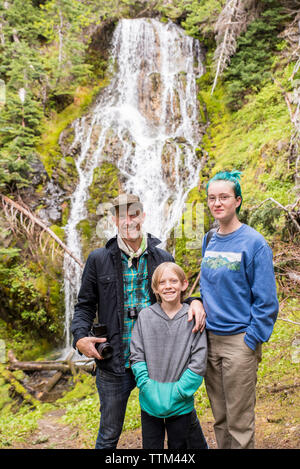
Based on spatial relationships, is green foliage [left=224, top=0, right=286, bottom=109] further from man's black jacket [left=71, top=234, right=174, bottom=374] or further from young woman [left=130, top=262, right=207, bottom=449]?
young woman [left=130, top=262, right=207, bottom=449]

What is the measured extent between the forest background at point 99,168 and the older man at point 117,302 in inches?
69.8

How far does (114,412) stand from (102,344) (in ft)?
1.72

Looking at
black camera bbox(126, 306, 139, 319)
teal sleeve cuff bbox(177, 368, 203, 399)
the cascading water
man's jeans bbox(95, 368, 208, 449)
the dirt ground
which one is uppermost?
the cascading water

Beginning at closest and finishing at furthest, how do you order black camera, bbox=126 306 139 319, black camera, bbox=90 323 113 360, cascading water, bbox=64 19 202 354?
black camera, bbox=90 323 113 360
black camera, bbox=126 306 139 319
cascading water, bbox=64 19 202 354

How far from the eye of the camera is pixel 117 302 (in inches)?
97.8

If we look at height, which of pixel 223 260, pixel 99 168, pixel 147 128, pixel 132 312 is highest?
pixel 147 128

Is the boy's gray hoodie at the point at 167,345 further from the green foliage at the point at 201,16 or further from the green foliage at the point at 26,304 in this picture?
the green foliage at the point at 201,16

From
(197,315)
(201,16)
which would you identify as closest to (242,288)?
(197,315)

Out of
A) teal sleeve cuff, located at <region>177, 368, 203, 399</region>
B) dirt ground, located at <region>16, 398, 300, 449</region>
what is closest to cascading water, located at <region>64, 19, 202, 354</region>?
dirt ground, located at <region>16, 398, 300, 449</region>

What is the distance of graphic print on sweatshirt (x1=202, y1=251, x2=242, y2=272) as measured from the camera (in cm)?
215

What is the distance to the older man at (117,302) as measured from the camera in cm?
242

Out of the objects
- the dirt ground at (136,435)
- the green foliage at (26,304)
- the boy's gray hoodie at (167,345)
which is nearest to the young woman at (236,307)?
the boy's gray hoodie at (167,345)

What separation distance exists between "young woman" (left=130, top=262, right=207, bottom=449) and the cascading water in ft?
23.1

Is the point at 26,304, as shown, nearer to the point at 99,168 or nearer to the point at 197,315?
the point at 99,168
